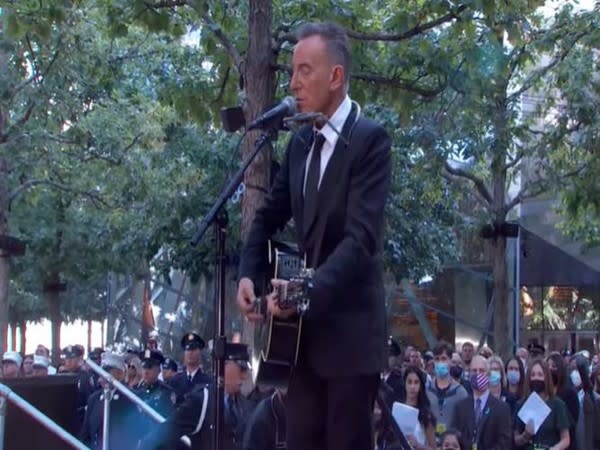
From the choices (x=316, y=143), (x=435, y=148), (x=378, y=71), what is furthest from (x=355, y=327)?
(x=435, y=148)

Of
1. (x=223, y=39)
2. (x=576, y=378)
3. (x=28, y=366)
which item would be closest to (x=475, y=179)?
(x=576, y=378)

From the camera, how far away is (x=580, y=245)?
28812 millimetres

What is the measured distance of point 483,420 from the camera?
11758 millimetres

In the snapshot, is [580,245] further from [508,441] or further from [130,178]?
[508,441]

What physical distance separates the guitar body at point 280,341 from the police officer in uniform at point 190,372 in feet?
24.3

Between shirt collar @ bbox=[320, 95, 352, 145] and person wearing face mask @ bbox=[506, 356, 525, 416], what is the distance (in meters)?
8.20

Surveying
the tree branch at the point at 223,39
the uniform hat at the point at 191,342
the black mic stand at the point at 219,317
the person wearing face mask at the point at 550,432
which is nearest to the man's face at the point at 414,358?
the person wearing face mask at the point at 550,432

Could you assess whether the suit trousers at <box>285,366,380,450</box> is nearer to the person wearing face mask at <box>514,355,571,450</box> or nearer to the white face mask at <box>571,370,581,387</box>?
the person wearing face mask at <box>514,355,571,450</box>

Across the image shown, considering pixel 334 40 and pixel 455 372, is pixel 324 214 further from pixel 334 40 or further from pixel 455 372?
pixel 455 372

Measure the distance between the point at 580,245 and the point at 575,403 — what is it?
16.5 metres

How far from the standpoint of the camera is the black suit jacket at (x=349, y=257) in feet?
13.8

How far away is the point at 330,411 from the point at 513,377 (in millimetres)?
9548

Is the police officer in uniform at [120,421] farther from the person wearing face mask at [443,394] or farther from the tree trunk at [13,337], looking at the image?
the tree trunk at [13,337]

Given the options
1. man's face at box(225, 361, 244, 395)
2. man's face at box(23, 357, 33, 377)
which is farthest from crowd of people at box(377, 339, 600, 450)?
man's face at box(23, 357, 33, 377)
